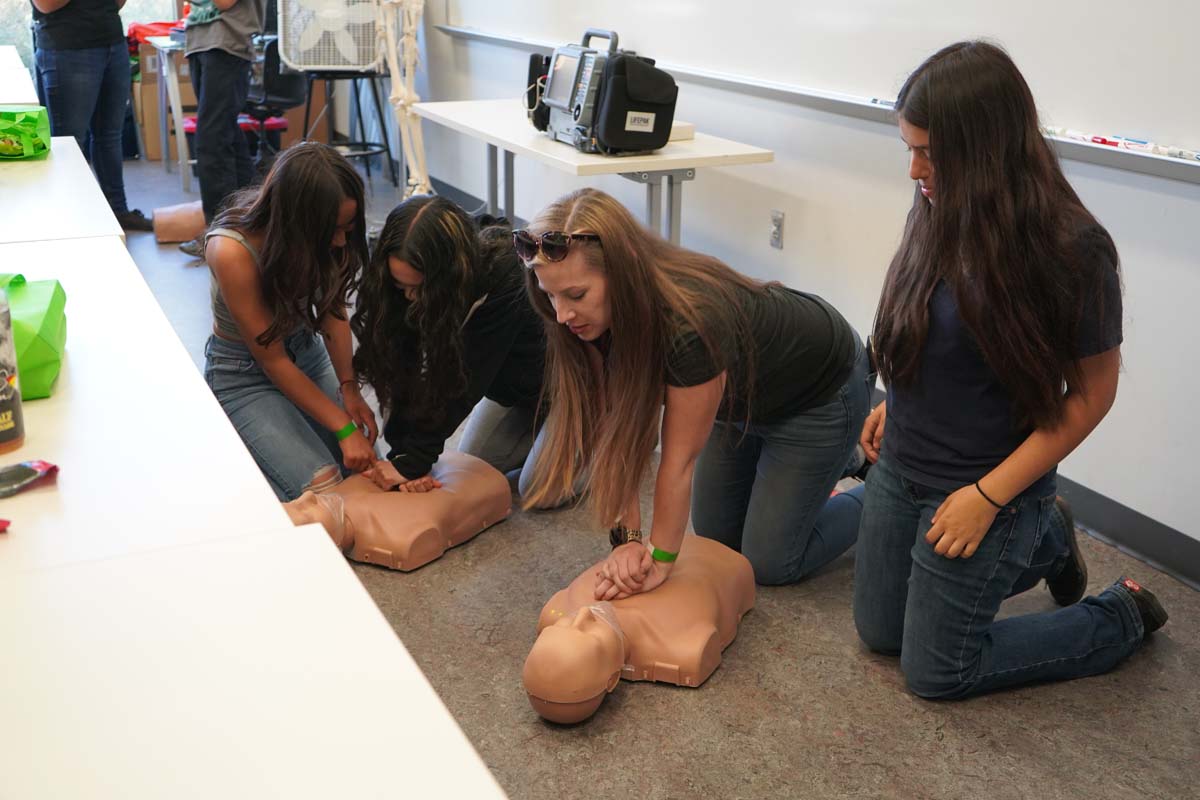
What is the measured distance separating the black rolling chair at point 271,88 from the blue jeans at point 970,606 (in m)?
4.16

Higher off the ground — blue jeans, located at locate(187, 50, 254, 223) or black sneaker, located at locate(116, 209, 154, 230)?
blue jeans, located at locate(187, 50, 254, 223)

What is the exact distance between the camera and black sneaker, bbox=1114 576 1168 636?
6.68 ft

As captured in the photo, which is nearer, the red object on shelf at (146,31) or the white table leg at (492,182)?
the white table leg at (492,182)

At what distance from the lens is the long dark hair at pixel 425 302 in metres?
2.09

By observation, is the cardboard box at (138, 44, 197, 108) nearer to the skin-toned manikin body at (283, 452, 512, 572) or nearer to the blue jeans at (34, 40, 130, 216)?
the blue jeans at (34, 40, 130, 216)

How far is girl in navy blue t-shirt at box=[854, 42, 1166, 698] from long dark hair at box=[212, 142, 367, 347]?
1.01m

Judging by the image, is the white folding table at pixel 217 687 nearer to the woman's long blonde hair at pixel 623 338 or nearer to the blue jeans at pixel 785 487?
the woman's long blonde hair at pixel 623 338

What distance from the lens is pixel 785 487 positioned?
212 centimetres

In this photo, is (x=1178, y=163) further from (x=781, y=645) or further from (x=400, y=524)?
(x=400, y=524)

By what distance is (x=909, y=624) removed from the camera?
1.87 metres

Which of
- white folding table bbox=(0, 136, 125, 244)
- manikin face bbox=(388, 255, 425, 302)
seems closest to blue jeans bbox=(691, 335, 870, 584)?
manikin face bbox=(388, 255, 425, 302)

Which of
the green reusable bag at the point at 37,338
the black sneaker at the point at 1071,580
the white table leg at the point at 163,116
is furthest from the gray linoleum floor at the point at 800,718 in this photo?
the white table leg at the point at 163,116

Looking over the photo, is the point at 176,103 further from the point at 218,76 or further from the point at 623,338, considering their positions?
the point at 623,338

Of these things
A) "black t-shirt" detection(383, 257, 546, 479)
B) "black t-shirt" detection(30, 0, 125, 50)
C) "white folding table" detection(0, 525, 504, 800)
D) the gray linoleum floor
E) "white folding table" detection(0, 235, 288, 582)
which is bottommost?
the gray linoleum floor
